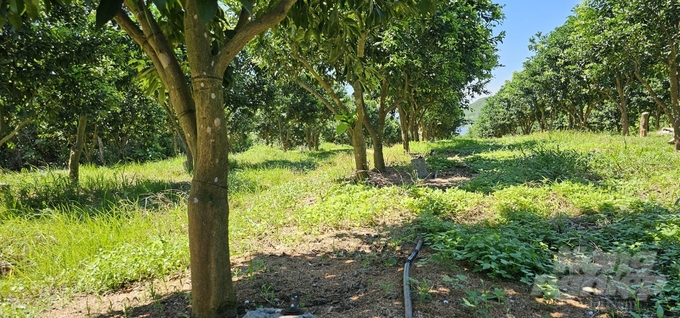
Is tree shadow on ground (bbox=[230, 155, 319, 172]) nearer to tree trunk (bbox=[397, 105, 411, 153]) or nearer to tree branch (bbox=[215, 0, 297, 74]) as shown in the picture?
tree trunk (bbox=[397, 105, 411, 153])

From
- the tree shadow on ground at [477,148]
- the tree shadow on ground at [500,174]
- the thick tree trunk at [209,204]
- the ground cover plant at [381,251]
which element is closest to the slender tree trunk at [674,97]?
the tree shadow on ground at [477,148]

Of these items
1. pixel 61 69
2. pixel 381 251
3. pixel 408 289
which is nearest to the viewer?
pixel 408 289

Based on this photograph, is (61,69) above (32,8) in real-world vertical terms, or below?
above

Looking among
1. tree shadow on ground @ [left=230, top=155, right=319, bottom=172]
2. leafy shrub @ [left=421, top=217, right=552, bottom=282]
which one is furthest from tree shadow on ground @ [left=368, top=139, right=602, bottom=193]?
tree shadow on ground @ [left=230, top=155, right=319, bottom=172]

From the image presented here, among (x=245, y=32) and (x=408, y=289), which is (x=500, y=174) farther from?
(x=245, y=32)

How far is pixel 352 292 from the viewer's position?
287 centimetres

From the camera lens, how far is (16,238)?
14.6 feet

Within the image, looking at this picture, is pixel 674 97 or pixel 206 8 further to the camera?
pixel 674 97

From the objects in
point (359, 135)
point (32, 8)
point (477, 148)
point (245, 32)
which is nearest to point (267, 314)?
point (245, 32)

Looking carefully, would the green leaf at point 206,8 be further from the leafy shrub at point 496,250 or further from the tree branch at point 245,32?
the leafy shrub at point 496,250

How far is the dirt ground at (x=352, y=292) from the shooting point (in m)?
2.53

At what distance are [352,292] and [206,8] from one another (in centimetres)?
230

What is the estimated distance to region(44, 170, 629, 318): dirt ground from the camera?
8.30 ft

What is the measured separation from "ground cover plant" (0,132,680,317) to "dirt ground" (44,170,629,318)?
0.01 metres
